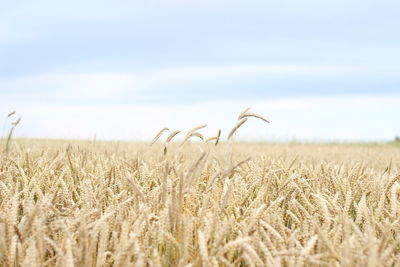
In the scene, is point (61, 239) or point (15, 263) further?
point (61, 239)

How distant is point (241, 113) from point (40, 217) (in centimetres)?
79

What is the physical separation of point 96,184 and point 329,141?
517 inches

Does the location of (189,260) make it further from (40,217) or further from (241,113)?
(241,113)

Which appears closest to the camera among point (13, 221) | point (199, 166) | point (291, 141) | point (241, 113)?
point (13, 221)

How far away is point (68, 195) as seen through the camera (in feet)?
5.84

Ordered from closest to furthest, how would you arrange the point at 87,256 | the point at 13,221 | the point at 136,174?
the point at 87,256, the point at 13,221, the point at 136,174

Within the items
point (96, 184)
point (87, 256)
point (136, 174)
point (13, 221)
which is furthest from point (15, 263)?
point (136, 174)

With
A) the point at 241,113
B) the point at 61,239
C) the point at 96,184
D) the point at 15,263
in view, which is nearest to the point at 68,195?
the point at 96,184

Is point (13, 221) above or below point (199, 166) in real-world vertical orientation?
below

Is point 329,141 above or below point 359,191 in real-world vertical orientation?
above

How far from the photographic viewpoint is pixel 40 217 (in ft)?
4.17

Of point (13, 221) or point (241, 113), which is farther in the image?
point (241, 113)

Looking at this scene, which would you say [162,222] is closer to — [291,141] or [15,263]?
[15,263]

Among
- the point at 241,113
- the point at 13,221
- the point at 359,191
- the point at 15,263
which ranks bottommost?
the point at 15,263
